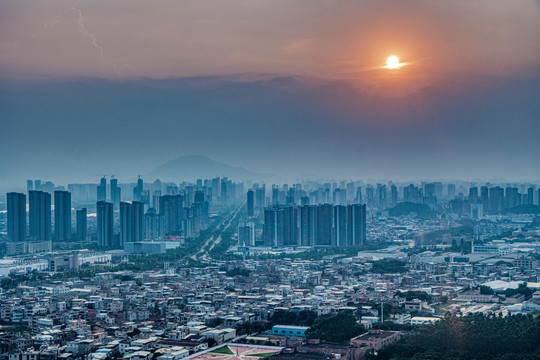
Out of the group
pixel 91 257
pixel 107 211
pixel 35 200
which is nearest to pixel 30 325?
pixel 91 257

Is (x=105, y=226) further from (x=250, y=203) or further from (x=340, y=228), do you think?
(x=250, y=203)

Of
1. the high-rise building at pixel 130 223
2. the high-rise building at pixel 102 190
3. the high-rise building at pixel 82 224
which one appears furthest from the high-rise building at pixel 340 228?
the high-rise building at pixel 102 190

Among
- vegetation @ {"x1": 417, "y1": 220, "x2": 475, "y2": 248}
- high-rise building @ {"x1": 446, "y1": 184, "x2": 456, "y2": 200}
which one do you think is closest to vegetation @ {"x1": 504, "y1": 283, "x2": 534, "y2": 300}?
vegetation @ {"x1": 417, "y1": 220, "x2": 475, "y2": 248}

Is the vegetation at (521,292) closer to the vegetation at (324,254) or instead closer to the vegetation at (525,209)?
the vegetation at (324,254)

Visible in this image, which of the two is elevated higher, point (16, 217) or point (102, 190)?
point (102, 190)

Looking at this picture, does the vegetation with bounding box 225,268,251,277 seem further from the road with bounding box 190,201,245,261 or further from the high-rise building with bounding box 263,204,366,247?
the high-rise building with bounding box 263,204,366,247

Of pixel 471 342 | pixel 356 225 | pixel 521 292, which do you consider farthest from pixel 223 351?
pixel 356 225
